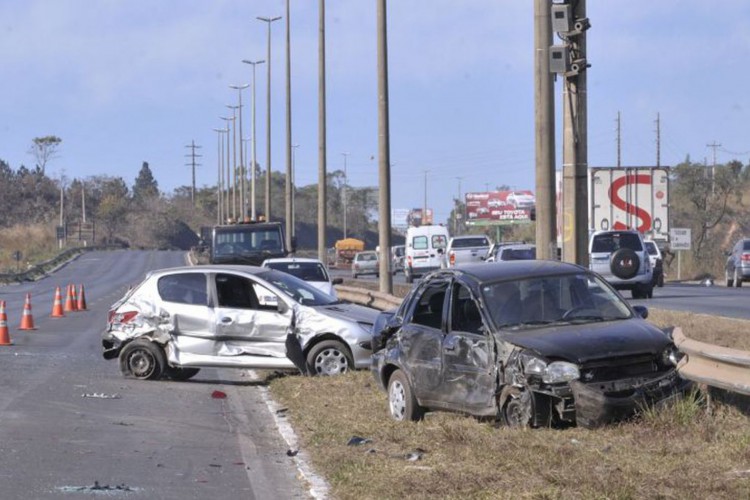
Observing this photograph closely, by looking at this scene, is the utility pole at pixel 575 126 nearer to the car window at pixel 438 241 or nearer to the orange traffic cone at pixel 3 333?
the orange traffic cone at pixel 3 333

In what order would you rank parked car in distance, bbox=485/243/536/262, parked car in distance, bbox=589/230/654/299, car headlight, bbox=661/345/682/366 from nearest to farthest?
1. car headlight, bbox=661/345/682/366
2. parked car in distance, bbox=589/230/654/299
3. parked car in distance, bbox=485/243/536/262

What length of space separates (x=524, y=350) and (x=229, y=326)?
6582 mm

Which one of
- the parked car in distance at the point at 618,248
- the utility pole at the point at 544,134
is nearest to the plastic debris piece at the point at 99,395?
the utility pole at the point at 544,134

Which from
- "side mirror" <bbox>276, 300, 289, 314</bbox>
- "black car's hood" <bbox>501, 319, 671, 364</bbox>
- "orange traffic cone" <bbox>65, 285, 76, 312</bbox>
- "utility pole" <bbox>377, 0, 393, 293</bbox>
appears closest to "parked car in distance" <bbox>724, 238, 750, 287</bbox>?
"utility pole" <bbox>377, 0, 393, 293</bbox>

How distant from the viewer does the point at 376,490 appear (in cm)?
815

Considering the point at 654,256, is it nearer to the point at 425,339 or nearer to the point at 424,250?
the point at 424,250

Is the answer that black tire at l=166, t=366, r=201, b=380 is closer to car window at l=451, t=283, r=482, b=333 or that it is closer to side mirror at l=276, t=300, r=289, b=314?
side mirror at l=276, t=300, r=289, b=314

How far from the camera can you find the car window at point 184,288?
52.0 feet

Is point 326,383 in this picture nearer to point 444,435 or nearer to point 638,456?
point 444,435

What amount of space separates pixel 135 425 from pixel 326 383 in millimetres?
3158

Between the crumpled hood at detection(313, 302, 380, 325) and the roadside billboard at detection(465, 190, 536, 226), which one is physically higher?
the roadside billboard at detection(465, 190, 536, 226)

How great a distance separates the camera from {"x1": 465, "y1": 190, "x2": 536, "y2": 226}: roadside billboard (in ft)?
359

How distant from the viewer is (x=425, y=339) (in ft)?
36.7

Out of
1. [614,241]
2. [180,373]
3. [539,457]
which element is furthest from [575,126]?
[614,241]
